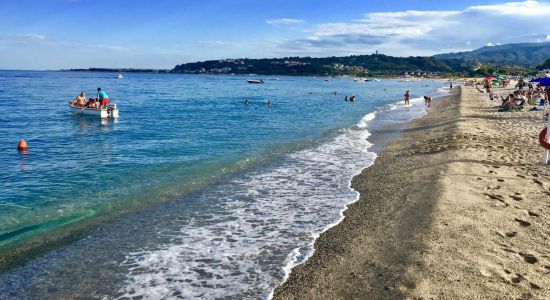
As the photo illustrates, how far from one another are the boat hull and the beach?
23.9 m

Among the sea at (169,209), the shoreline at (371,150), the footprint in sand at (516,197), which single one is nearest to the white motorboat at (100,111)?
the sea at (169,209)

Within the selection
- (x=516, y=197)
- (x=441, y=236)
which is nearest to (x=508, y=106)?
(x=516, y=197)

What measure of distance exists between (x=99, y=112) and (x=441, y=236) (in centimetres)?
2989

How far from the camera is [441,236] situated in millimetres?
7680

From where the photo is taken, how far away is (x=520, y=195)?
10102mm

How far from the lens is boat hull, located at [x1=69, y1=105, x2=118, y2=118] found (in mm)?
31828

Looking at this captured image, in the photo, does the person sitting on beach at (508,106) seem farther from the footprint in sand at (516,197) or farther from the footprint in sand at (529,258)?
the footprint in sand at (529,258)

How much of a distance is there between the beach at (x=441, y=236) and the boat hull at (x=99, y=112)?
78.4ft

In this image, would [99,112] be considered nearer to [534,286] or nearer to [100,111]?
[100,111]

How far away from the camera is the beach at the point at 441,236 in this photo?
237 inches

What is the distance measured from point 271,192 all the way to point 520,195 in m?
6.53

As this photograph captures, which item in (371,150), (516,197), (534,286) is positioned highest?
(516,197)

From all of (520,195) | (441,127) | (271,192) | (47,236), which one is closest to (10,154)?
(47,236)

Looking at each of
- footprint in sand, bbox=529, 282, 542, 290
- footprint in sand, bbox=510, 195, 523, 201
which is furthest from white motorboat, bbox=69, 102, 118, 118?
footprint in sand, bbox=529, 282, 542, 290
